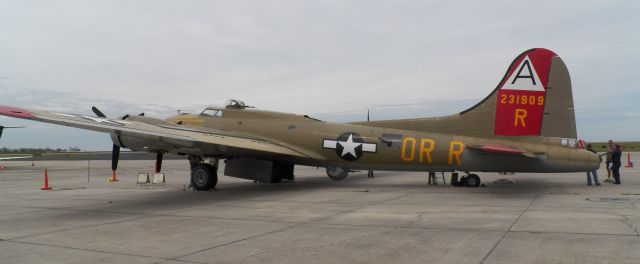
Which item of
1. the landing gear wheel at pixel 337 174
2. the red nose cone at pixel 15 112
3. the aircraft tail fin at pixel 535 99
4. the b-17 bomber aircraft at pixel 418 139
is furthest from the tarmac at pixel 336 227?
the landing gear wheel at pixel 337 174

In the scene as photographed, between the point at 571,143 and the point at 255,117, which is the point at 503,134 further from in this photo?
the point at 255,117

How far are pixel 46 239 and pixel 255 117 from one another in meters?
11.6

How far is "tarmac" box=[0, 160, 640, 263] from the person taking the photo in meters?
7.33

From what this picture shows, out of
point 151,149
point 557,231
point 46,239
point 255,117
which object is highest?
point 255,117

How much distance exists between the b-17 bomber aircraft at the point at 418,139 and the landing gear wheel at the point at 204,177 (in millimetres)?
38

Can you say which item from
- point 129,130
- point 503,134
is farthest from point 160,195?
point 503,134

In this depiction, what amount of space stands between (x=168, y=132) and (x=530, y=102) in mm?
12172

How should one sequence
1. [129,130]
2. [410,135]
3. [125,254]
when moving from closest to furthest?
[125,254] → [129,130] → [410,135]

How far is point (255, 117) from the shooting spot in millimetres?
20250

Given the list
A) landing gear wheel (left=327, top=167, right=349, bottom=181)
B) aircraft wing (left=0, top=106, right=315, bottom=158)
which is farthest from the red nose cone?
landing gear wheel (left=327, top=167, right=349, bottom=181)

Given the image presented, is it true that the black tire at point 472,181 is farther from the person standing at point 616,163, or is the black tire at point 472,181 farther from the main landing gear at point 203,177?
the main landing gear at point 203,177

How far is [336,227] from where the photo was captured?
9.79 m

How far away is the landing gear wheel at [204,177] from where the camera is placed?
59.9 ft

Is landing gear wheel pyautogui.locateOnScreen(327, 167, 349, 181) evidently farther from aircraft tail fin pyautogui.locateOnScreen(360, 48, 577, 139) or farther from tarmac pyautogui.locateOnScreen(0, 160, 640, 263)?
aircraft tail fin pyautogui.locateOnScreen(360, 48, 577, 139)
